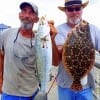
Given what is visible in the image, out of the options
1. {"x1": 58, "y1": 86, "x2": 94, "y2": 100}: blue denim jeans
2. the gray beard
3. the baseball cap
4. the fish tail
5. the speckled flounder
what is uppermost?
the baseball cap

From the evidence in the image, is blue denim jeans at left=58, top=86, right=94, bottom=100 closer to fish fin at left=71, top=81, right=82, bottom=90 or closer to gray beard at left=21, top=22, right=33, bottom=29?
fish fin at left=71, top=81, right=82, bottom=90

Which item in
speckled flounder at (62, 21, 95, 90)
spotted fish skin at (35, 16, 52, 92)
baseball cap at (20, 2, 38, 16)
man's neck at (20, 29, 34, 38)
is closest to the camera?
spotted fish skin at (35, 16, 52, 92)

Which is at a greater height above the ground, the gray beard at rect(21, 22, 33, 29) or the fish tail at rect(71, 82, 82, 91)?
the gray beard at rect(21, 22, 33, 29)

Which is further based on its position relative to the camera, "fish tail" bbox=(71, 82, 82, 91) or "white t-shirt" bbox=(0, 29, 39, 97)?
"white t-shirt" bbox=(0, 29, 39, 97)

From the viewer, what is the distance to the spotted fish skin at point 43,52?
640 centimetres

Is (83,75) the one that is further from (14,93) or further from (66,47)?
(14,93)

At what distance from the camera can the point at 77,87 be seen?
22.8 ft

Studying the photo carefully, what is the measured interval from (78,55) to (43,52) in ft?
2.13

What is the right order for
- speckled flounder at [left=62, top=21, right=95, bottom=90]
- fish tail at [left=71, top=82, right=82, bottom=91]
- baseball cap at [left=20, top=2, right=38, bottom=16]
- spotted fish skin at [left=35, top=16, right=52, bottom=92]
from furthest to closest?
baseball cap at [left=20, top=2, right=38, bottom=16] → fish tail at [left=71, top=82, right=82, bottom=91] → speckled flounder at [left=62, top=21, right=95, bottom=90] → spotted fish skin at [left=35, top=16, right=52, bottom=92]

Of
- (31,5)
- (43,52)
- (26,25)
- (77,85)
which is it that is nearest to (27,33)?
(26,25)

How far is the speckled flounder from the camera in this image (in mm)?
6828

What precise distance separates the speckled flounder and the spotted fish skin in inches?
16.0

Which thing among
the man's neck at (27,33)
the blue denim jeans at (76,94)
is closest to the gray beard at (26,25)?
the man's neck at (27,33)

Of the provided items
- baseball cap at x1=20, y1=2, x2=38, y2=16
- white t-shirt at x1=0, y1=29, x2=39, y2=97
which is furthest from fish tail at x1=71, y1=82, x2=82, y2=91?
baseball cap at x1=20, y1=2, x2=38, y2=16
